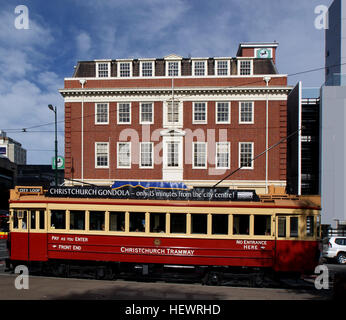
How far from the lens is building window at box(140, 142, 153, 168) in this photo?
24016 mm

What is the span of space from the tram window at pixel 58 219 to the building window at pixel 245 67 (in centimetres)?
1927

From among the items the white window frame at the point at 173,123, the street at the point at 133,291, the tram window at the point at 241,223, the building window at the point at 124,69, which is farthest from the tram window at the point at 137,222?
the building window at the point at 124,69

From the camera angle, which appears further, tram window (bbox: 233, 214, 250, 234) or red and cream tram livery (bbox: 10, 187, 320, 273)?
tram window (bbox: 233, 214, 250, 234)

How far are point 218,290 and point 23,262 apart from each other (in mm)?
7453

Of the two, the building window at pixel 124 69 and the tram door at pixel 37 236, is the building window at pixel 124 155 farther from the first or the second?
the tram door at pixel 37 236

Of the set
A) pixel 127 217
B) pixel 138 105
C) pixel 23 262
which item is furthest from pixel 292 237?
pixel 138 105

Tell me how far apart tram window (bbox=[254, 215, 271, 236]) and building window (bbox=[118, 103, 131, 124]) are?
656 inches

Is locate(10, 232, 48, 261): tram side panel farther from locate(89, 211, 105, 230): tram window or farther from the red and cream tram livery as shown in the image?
locate(89, 211, 105, 230): tram window

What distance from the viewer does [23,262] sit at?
11102 mm

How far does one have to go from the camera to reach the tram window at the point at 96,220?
1047 centimetres

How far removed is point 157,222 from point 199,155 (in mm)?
13949

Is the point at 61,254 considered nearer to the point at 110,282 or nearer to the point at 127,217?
the point at 110,282

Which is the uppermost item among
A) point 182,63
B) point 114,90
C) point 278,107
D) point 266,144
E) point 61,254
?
point 182,63

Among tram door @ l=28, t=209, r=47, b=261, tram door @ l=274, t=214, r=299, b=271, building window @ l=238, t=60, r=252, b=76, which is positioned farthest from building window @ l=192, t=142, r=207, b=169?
tram door @ l=28, t=209, r=47, b=261
